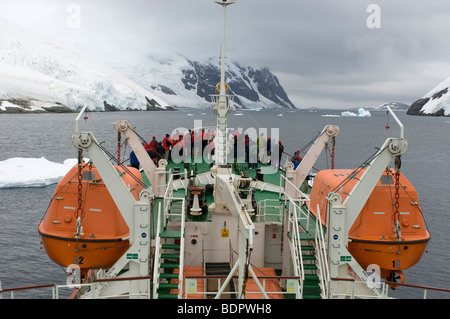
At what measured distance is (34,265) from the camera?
1888cm

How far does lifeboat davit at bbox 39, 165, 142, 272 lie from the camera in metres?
9.88

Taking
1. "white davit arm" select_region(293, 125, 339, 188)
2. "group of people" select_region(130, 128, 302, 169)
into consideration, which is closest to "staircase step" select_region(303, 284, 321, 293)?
"white davit arm" select_region(293, 125, 339, 188)

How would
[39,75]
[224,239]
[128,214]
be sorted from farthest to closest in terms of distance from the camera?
1. [39,75]
2. [224,239]
3. [128,214]

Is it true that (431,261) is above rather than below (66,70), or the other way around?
below

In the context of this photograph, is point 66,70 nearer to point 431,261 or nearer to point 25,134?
point 25,134

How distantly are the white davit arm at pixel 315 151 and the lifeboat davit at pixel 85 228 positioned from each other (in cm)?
680

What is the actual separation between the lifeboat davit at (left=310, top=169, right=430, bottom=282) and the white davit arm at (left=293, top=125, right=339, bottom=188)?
3.14 metres

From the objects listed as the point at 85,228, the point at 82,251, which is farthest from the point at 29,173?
the point at 82,251

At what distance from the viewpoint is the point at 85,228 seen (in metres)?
10.1

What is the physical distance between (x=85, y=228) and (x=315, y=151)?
7828mm

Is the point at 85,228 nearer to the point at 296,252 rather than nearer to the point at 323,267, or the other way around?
the point at 296,252
